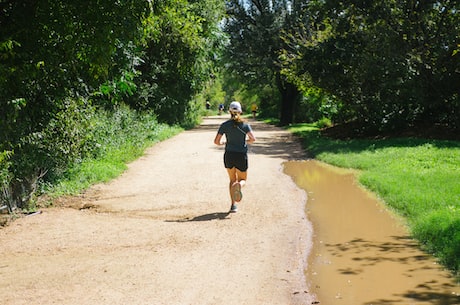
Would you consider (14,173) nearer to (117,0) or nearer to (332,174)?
(117,0)


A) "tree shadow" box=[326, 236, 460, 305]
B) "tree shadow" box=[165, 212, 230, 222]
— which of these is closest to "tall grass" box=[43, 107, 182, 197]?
"tree shadow" box=[165, 212, 230, 222]

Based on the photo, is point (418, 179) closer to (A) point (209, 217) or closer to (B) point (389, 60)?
(A) point (209, 217)

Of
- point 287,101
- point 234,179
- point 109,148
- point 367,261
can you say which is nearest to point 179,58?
point 287,101

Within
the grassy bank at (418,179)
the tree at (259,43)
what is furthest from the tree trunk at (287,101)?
the grassy bank at (418,179)

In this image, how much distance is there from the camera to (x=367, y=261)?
6.63 metres

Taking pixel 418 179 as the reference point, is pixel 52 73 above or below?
above

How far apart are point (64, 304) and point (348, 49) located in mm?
19103

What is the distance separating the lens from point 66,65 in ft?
30.2

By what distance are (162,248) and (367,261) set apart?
2.78 meters

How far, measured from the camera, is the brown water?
18.0ft

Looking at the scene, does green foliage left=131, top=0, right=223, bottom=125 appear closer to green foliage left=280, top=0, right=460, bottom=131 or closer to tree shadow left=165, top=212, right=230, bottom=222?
green foliage left=280, top=0, right=460, bottom=131

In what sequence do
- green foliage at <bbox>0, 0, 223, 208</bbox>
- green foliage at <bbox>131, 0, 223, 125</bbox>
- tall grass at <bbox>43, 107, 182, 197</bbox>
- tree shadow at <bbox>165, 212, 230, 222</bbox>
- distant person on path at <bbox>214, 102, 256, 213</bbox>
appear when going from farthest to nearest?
green foliage at <bbox>131, 0, 223, 125</bbox>
tall grass at <bbox>43, 107, 182, 197</bbox>
distant person on path at <bbox>214, 102, 256, 213</bbox>
tree shadow at <bbox>165, 212, 230, 222</bbox>
green foliage at <bbox>0, 0, 223, 208</bbox>

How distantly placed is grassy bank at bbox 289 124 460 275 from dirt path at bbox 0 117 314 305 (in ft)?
5.81

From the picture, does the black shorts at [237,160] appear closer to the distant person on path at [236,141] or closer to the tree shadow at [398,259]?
the distant person on path at [236,141]
